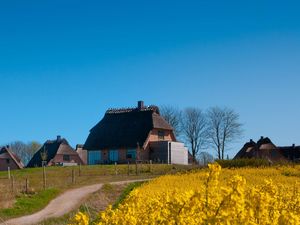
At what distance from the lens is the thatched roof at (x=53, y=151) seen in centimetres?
8138

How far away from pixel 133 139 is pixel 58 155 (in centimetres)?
1597

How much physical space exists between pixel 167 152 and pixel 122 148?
248 inches

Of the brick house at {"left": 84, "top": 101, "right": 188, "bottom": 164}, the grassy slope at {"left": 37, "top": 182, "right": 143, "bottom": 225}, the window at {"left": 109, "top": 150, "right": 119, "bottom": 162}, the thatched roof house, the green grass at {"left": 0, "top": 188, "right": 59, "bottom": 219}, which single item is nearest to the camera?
the grassy slope at {"left": 37, "top": 182, "right": 143, "bottom": 225}

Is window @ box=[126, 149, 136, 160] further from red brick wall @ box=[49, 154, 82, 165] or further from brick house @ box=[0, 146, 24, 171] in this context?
brick house @ box=[0, 146, 24, 171]

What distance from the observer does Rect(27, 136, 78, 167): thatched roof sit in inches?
3204

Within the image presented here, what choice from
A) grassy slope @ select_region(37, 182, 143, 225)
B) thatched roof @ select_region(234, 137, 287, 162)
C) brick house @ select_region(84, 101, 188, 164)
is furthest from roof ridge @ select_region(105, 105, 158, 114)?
grassy slope @ select_region(37, 182, 143, 225)

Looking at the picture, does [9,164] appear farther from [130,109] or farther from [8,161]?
[130,109]

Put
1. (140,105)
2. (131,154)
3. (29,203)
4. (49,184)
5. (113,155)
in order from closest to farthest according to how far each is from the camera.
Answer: (29,203) < (49,184) < (131,154) < (113,155) < (140,105)

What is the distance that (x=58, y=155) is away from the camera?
8156 cm

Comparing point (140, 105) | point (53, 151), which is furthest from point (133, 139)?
point (53, 151)

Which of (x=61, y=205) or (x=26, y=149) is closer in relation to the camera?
(x=61, y=205)

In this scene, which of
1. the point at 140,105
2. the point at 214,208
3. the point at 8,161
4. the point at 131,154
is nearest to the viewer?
the point at 214,208

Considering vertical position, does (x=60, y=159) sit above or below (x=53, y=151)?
below

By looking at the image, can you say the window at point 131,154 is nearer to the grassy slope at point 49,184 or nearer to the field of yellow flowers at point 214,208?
the grassy slope at point 49,184
